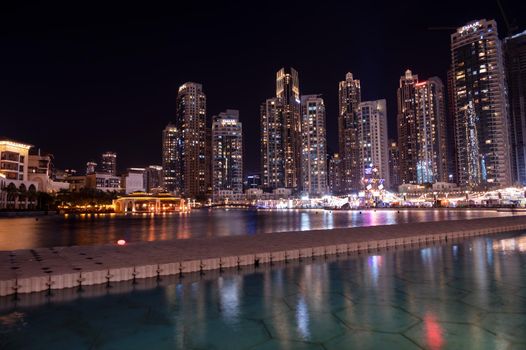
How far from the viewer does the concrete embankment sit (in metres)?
16.2

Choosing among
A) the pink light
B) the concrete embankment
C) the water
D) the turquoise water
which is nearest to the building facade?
the water

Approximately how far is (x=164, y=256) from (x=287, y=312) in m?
9.88

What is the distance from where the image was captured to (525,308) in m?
12.9

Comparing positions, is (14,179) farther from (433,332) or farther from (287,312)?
(433,332)

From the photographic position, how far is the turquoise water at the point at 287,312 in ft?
33.7

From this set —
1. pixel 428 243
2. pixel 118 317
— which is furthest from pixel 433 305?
pixel 428 243

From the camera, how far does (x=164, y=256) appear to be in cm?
2062

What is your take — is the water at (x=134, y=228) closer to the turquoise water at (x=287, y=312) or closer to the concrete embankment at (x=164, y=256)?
the concrete embankment at (x=164, y=256)

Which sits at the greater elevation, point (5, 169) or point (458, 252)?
point (5, 169)

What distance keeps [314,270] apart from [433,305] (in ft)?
26.1

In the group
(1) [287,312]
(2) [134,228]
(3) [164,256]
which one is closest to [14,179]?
(2) [134,228]

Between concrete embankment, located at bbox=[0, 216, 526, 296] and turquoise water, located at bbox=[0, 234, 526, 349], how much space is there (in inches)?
32.2

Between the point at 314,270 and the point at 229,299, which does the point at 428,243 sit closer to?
the point at 314,270

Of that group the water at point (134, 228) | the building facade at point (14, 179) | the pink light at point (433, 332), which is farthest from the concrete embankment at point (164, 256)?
the building facade at point (14, 179)
